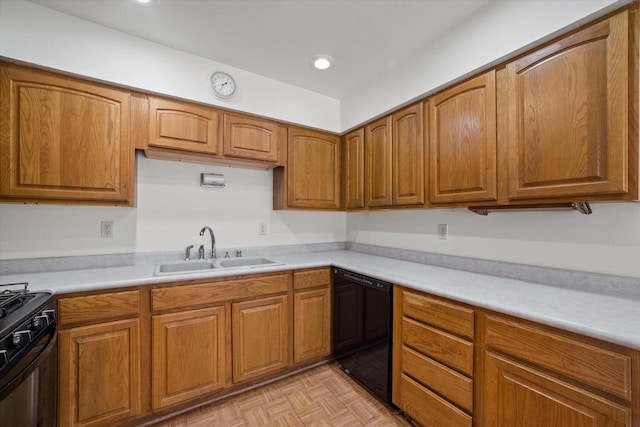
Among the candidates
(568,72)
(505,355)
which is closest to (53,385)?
(505,355)

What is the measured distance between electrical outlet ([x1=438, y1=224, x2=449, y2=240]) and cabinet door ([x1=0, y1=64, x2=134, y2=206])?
89.6 inches

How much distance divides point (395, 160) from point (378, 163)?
19 centimetres

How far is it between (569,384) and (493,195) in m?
0.92

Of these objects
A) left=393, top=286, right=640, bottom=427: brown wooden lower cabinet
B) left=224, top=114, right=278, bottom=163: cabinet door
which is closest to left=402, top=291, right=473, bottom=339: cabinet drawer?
left=393, top=286, right=640, bottom=427: brown wooden lower cabinet

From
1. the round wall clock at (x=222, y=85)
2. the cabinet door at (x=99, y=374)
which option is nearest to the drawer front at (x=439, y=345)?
the cabinet door at (x=99, y=374)

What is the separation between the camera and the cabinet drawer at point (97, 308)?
1.42m

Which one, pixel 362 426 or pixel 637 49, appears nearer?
pixel 637 49

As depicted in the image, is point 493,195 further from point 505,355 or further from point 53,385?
point 53,385

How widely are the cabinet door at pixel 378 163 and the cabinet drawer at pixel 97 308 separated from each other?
186 centimetres

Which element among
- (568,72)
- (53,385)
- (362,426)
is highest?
(568,72)

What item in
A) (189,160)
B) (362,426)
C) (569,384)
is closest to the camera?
(569,384)

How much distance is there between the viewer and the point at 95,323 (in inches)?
58.5

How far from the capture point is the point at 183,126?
1.98 meters

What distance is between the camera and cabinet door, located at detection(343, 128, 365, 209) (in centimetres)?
251
